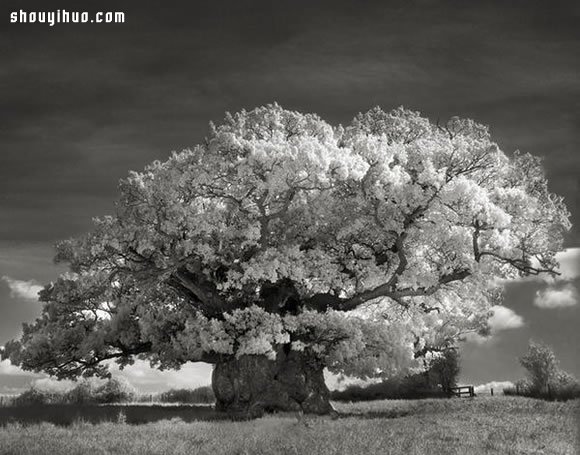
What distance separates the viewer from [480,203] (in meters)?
30.2

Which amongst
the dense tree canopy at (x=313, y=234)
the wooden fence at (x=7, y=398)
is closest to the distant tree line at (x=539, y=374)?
the dense tree canopy at (x=313, y=234)

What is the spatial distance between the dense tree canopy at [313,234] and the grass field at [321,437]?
22.7 ft

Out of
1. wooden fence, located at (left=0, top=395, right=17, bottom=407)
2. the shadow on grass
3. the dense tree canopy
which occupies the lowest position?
the shadow on grass

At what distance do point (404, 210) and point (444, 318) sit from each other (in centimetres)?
1319

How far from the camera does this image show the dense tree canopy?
30125mm

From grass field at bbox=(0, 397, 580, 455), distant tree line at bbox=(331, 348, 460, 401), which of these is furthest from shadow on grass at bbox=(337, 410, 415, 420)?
distant tree line at bbox=(331, 348, 460, 401)

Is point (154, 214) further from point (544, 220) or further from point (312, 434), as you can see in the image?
point (544, 220)

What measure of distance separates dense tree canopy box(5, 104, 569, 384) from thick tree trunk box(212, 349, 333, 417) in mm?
894

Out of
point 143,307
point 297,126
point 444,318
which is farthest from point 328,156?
point 444,318

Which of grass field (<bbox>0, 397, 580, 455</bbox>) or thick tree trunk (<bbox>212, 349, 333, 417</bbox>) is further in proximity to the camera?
thick tree trunk (<bbox>212, 349, 333, 417</bbox>)

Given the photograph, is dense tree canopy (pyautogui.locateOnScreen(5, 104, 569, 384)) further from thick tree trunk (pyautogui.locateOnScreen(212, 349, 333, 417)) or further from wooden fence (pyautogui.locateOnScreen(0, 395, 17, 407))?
wooden fence (pyautogui.locateOnScreen(0, 395, 17, 407))

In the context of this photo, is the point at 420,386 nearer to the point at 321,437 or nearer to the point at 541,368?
the point at 541,368

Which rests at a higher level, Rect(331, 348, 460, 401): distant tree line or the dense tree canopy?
the dense tree canopy

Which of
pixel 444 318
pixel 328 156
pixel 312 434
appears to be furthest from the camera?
pixel 444 318
